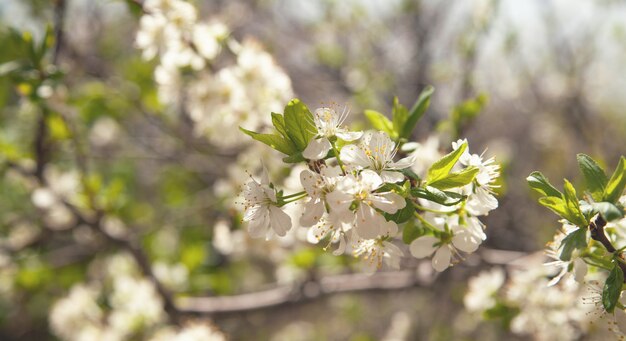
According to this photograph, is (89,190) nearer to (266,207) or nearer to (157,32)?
(157,32)

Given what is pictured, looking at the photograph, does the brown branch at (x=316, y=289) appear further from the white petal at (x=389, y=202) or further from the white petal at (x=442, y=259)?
the white petal at (x=389, y=202)

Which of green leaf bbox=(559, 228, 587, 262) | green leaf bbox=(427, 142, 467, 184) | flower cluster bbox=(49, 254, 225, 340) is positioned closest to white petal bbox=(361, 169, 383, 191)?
green leaf bbox=(427, 142, 467, 184)

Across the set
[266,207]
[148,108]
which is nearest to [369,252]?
[266,207]

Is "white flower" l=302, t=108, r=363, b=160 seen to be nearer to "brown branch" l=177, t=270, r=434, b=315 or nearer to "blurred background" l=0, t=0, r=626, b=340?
"blurred background" l=0, t=0, r=626, b=340

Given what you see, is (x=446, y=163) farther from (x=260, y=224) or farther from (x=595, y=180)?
(x=260, y=224)

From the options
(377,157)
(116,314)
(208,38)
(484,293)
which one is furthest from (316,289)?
(377,157)

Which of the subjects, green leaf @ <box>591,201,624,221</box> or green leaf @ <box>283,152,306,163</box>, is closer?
green leaf @ <box>591,201,624,221</box>

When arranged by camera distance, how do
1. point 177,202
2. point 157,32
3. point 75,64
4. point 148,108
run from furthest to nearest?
point 177,202 < point 75,64 < point 148,108 < point 157,32
